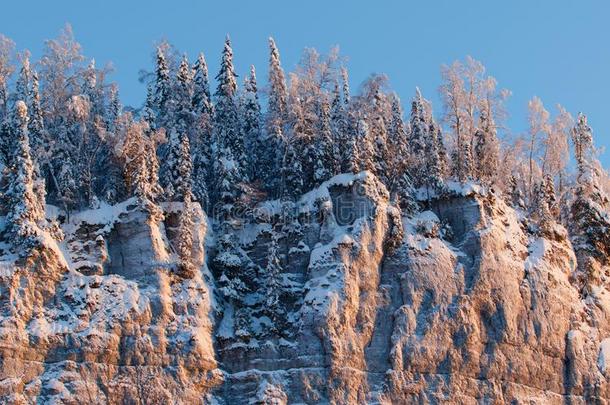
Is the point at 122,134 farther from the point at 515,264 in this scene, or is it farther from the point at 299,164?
the point at 515,264

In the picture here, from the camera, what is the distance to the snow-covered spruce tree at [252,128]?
84250 millimetres

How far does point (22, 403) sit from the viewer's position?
64.6 meters

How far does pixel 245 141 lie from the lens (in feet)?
281

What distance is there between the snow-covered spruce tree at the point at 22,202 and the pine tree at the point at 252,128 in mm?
17609

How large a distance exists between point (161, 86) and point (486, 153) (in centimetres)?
2445

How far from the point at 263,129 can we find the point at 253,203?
1068cm

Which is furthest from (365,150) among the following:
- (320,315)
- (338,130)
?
(320,315)

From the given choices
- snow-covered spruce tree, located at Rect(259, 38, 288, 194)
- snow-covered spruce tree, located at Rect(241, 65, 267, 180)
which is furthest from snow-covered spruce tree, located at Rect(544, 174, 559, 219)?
snow-covered spruce tree, located at Rect(241, 65, 267, 180)

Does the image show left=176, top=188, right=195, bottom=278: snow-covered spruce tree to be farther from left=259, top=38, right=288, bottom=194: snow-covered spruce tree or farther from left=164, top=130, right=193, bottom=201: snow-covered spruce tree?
left=259, top=38, right=288, bottom=194: snow-covered spruce tree

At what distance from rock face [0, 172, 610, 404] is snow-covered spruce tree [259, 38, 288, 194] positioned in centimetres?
453

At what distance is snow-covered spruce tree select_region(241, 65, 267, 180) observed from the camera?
84250mm

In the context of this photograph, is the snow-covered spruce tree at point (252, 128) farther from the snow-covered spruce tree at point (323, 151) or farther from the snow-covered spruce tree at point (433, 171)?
the snow-covered spruce tree at point (433, 171)

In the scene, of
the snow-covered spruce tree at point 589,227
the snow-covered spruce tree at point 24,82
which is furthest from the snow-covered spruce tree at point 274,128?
the snow-covered spruce tree at point 589,227

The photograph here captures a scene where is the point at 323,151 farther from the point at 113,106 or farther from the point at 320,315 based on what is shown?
the point at 113,106
